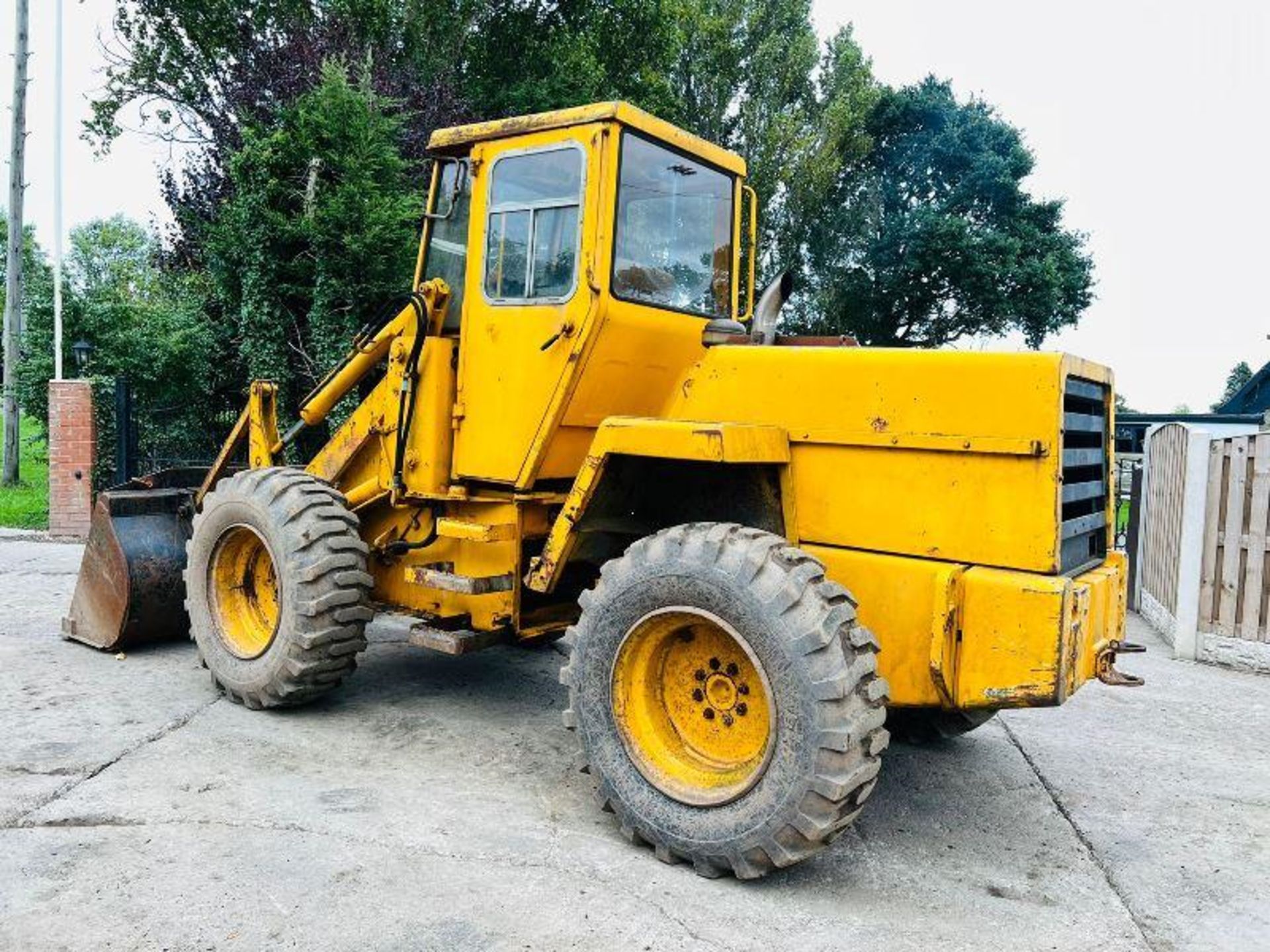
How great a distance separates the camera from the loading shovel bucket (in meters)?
6.21

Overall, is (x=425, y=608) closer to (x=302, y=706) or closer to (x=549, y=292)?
(x=302, y=706)

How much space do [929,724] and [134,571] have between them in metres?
4.66

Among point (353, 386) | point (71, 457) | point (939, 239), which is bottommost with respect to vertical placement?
point (71, 457)

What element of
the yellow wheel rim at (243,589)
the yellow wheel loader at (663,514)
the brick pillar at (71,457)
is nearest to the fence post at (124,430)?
the brick pillar at (71,457)

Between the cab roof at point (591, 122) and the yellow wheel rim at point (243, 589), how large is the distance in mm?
2349

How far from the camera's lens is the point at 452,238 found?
5.26 meters

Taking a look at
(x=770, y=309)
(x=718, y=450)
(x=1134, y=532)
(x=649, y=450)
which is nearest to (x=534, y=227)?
(x=770, y=309)

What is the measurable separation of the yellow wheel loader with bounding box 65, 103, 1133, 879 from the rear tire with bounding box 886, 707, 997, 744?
2 cm

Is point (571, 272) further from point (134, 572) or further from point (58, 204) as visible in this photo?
point (58, 204)

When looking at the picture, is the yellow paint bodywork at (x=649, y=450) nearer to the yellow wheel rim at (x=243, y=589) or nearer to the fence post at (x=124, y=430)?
the yellow wheel rim at (x=243, y=589)

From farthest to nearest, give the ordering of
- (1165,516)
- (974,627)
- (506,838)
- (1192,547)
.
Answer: (1165,516), (1192,547), (506,838), (974,627)

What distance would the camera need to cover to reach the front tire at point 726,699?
3.37m

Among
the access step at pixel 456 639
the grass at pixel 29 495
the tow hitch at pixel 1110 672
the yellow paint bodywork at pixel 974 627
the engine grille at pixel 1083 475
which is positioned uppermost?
the engine grille at pixel 1083 475

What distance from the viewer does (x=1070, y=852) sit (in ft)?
13.2
